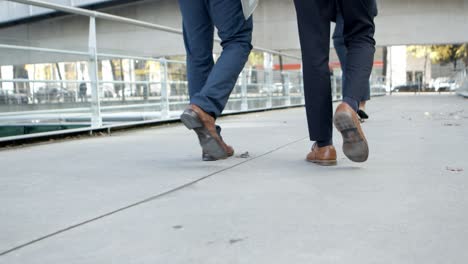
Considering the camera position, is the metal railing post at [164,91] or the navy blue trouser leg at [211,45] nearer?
the navy blue trouser leg at [211,45]

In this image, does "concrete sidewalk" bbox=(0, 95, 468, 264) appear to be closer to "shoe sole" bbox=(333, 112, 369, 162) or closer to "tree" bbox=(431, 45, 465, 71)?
"shoe sole" bbox=(333, 112, 369, 162)

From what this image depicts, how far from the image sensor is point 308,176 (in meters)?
2.31

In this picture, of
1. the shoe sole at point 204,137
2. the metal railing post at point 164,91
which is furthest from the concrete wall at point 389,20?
the shoe sole at point 204,137

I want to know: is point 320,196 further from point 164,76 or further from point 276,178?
point 164,76

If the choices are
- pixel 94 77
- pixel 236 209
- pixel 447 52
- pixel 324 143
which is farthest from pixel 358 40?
pixel 447 52

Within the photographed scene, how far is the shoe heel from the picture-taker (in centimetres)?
260

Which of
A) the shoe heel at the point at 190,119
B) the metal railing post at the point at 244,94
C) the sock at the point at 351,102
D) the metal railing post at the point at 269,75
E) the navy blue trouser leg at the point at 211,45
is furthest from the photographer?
the metal railing post at the point at 269,75

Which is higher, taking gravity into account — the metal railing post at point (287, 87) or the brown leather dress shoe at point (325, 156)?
the metal railing post at point (287, 87)

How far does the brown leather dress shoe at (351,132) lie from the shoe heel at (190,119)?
0.72m

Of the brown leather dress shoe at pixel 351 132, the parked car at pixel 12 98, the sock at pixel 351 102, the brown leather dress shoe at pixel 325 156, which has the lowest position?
the brown leather dress shoe at pixel 325 156

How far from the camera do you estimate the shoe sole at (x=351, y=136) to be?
91.5 inches

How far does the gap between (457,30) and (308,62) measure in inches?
761

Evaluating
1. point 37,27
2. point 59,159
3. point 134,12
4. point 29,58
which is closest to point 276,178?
point 59,159

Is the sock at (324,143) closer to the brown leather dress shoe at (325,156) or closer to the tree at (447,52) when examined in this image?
the brown leather dress shoe at (325,156)
